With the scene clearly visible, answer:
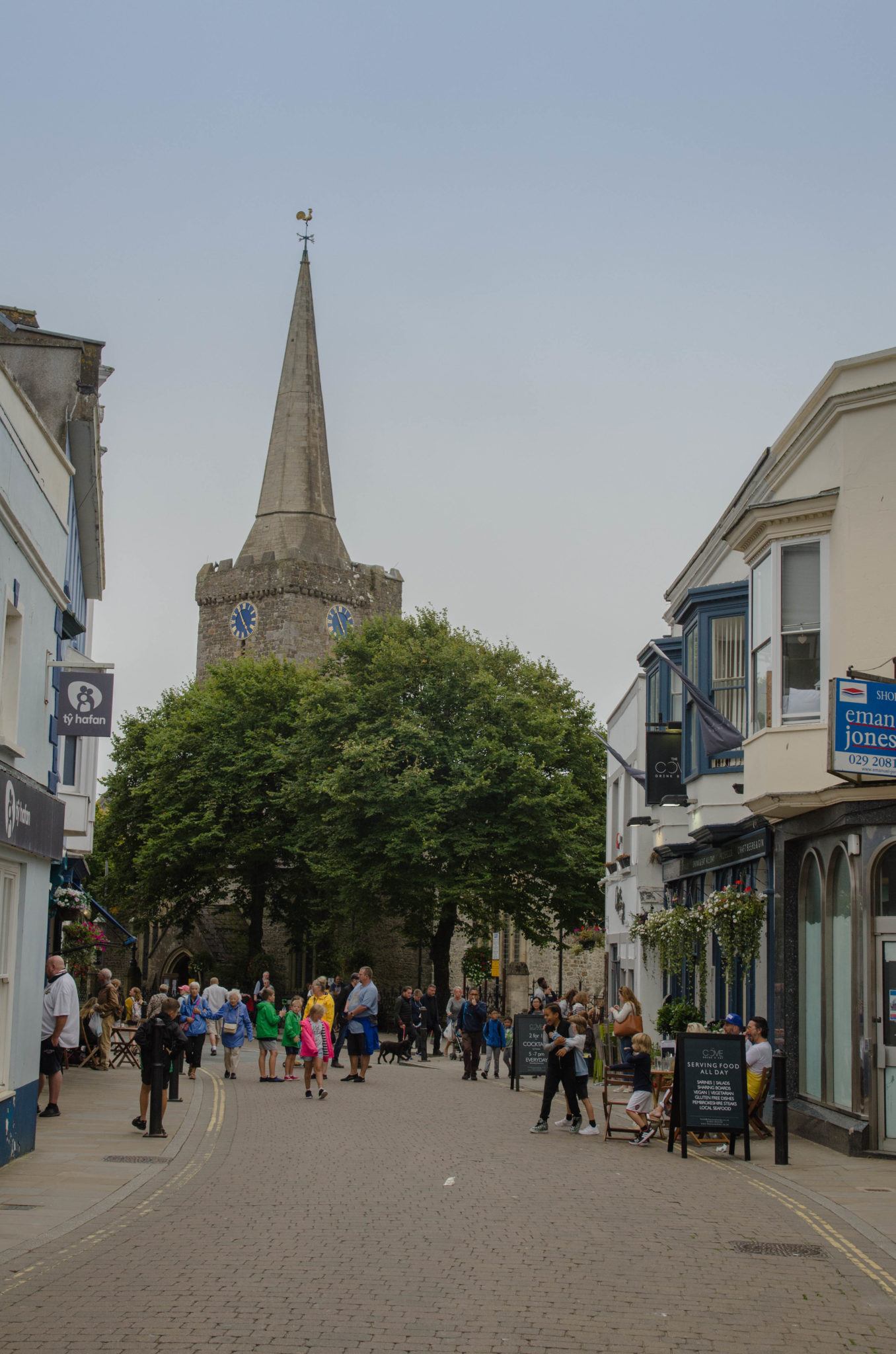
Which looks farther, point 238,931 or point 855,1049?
point 238,931

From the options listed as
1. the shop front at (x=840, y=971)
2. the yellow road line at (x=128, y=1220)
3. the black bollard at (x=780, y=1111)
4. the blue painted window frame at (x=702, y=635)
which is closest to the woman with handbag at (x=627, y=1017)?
the shop front at (x=840, y=971)

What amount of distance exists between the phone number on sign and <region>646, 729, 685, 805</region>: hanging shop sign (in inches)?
339

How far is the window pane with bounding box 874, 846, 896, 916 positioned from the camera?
14.5 m

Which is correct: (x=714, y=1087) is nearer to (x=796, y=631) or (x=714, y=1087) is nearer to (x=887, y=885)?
(x=887, y=885)

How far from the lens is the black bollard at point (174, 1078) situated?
16.5 metres

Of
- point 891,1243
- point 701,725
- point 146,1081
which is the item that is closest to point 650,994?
point 701,725

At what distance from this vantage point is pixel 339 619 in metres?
66.5

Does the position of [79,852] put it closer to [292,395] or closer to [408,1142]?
[408,1142]

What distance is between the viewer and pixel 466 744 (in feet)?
138

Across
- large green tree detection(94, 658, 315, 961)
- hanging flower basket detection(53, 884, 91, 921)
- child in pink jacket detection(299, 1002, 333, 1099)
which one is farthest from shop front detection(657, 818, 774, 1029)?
large green tree detection(94, 658, 315, 961)

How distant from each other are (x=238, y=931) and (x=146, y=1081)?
138ft

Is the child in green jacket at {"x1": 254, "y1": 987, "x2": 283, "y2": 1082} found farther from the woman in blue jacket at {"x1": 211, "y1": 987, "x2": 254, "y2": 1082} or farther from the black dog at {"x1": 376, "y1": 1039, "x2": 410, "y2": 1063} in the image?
the black dog at {"x1": 376, "y1": 1039, "x2": 410, "y2": 1063}

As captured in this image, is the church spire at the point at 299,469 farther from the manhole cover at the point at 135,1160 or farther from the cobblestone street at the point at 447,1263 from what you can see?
the cobblestone street at the point at 447,1263

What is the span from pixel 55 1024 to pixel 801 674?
30.3 ft
